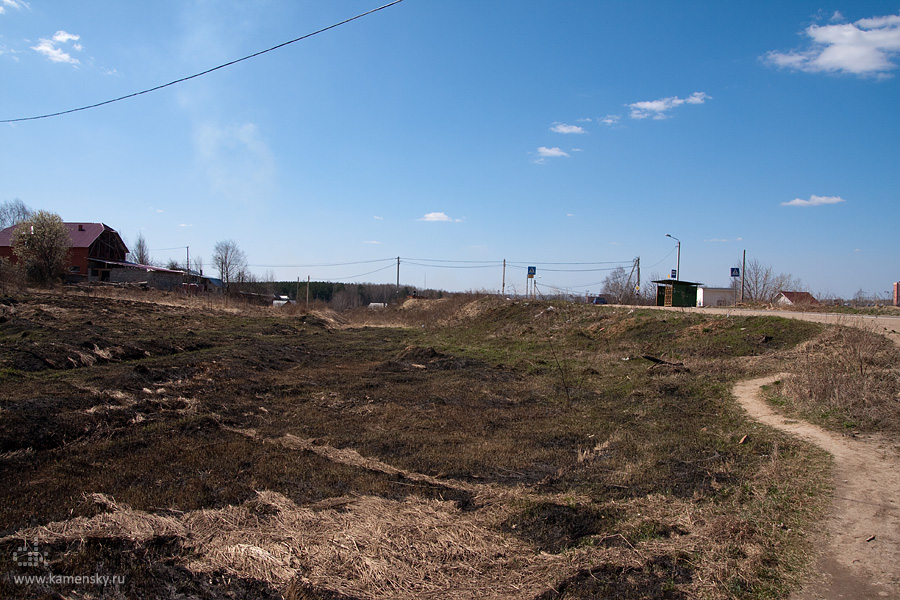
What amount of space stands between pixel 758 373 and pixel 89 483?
13709 mm

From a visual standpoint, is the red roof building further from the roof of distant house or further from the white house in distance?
the roof of distant house

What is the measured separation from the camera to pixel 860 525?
4.92 m

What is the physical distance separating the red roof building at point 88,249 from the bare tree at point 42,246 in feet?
33.4

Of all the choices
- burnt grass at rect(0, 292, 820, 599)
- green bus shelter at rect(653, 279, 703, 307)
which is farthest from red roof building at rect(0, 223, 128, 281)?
green bus shelter at rect(653, 279, 703, 307)

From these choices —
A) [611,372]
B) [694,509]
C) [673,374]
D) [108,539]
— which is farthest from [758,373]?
[108,539]

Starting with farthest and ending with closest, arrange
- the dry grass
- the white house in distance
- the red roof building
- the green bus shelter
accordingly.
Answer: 1. the red roof building
2. the white house in distance
3. the green bus shelter
4. the dry grass

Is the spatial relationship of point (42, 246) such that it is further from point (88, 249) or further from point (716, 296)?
point (716, 296)

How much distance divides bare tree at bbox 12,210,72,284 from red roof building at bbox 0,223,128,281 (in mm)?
10192

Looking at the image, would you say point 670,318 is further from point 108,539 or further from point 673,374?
point 108,539

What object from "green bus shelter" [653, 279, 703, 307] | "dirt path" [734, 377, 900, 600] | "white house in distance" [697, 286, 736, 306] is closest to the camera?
"dirt path" [734, 377, 900, 600]

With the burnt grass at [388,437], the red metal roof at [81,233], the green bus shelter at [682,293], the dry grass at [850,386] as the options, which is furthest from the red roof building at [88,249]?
the dry grass at [850,386]

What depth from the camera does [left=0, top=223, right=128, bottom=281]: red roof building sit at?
51.9 meters

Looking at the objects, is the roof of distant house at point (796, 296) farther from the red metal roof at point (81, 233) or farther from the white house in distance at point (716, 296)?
the red metal roof at point (81, 233)

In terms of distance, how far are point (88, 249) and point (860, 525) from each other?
206 feet
